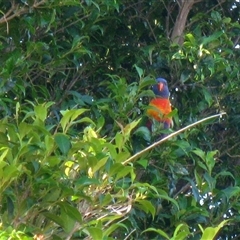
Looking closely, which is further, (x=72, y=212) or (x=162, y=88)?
(x=162, y=88)

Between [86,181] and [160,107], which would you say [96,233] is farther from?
[160,107]

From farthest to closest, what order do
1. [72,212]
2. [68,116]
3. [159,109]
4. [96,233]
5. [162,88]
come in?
[162,88], [159,109], [68,116], [72,212], [96,233]

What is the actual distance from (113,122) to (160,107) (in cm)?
44

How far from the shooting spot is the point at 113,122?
3930 millimetres

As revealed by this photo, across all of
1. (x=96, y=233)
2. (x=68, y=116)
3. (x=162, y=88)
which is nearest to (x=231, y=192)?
(x=162, y=88)

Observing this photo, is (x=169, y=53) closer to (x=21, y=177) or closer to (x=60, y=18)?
(x=60, y=18)

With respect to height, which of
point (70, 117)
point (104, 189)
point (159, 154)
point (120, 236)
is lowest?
point (120, 236)

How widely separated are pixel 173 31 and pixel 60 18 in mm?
1037

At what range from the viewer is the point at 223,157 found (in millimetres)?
4945

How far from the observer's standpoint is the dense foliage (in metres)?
2.66

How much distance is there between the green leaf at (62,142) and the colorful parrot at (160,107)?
1026 mm

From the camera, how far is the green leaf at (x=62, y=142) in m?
2.65

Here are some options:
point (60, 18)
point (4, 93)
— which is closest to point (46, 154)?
point (4, 93)

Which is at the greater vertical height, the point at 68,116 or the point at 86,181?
the point at 68,116
